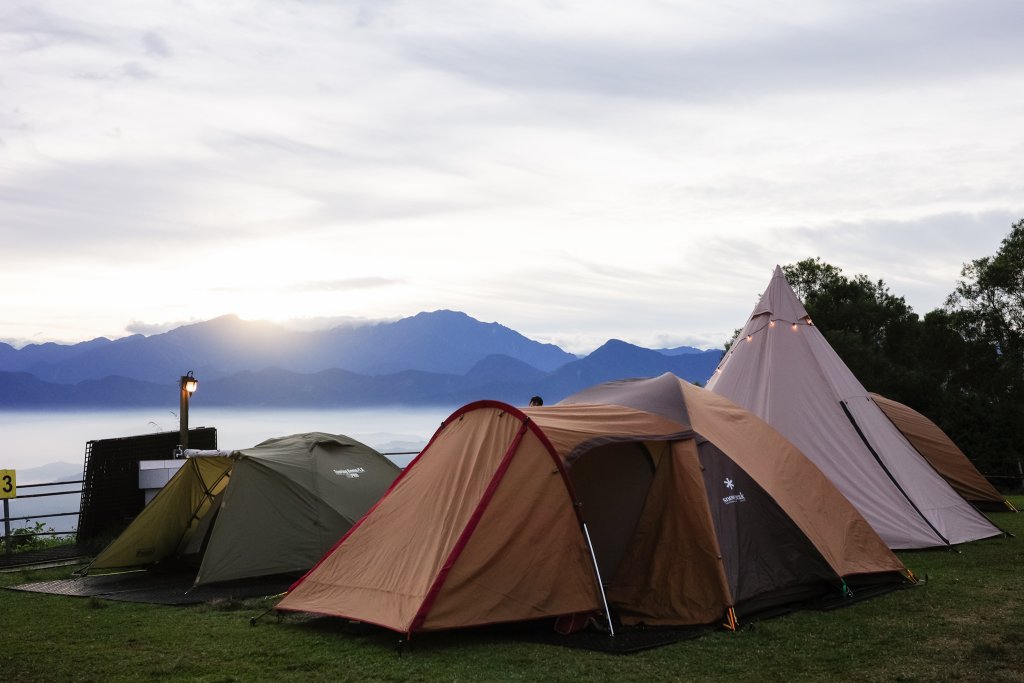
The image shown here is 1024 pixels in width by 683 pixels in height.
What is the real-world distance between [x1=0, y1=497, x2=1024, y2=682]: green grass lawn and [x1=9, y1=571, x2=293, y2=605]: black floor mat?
0.98 metres

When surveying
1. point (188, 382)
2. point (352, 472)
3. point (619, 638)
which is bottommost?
point (619, 638)

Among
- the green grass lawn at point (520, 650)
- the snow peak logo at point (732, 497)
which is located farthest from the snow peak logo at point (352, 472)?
the snow peak logo at point (732, 497)

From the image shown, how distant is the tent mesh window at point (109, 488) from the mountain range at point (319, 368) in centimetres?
9131

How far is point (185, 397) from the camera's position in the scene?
50.7 feet

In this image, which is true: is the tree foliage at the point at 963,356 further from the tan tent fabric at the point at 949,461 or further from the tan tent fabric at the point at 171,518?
the tan tent fabric at the point at 171,518

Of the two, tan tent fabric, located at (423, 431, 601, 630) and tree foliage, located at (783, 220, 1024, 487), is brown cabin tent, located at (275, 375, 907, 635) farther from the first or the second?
tree foliage, located at (783, 220, 1024, 487)

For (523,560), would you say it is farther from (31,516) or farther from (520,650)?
(31,516)

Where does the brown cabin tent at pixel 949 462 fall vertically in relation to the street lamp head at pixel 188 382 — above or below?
below

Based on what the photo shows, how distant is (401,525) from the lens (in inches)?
324

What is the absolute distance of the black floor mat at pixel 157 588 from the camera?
33.5ft

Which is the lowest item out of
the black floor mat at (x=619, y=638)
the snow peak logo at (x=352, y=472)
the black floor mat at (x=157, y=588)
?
the black floor mat at (x=157, y=588)

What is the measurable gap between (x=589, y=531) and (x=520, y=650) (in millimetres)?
1665

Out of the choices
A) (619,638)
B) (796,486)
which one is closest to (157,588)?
(619,638)

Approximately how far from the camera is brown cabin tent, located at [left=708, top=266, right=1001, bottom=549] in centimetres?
1199
